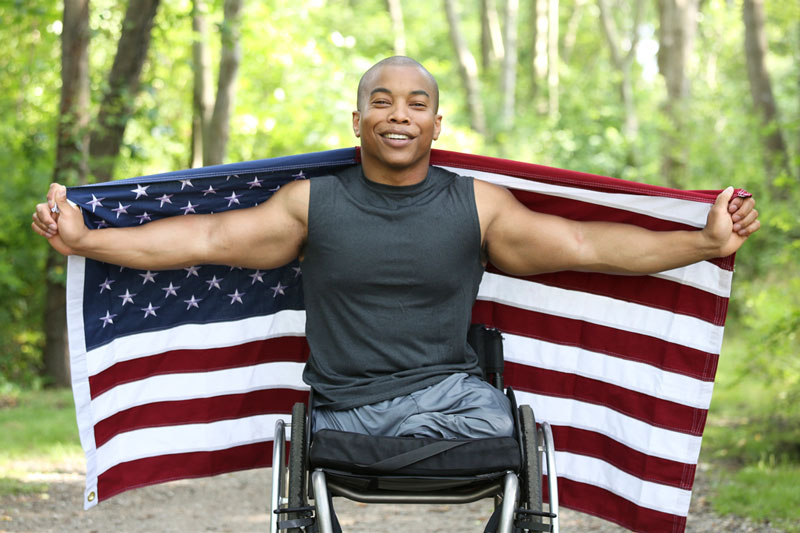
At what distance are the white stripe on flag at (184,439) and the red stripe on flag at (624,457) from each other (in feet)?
4.57

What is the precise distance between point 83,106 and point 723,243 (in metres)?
7.33

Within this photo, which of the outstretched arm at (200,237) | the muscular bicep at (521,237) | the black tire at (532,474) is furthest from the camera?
the muscular bicep at (521,237)

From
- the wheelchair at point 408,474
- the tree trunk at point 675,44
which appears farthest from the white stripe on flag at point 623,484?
the tree trunk at point 675,44

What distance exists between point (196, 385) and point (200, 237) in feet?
3.35

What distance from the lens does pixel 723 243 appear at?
3977mm

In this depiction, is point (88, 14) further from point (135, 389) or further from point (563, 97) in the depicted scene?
point (563, 97)

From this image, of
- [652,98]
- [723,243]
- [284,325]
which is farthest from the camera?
[652,98]

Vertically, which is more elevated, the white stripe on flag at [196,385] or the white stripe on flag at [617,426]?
the white stripe on flag at [196,385]

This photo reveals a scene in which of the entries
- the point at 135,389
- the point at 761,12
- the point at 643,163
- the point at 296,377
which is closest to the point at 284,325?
the point at 296,377

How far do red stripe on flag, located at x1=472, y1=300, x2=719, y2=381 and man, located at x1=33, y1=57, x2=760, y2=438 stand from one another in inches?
22.7

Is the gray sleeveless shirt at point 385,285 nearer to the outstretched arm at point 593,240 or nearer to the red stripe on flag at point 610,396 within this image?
the outstretched arm at point 593,240

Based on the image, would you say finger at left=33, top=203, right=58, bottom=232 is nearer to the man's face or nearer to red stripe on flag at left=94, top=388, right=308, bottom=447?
red stripe on flag at left=94, top=388, right=308, bottom=447

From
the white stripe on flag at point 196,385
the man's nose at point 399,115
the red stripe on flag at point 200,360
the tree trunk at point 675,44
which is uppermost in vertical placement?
the tree trunk at point 675,44

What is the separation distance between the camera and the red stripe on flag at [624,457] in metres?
4.38
